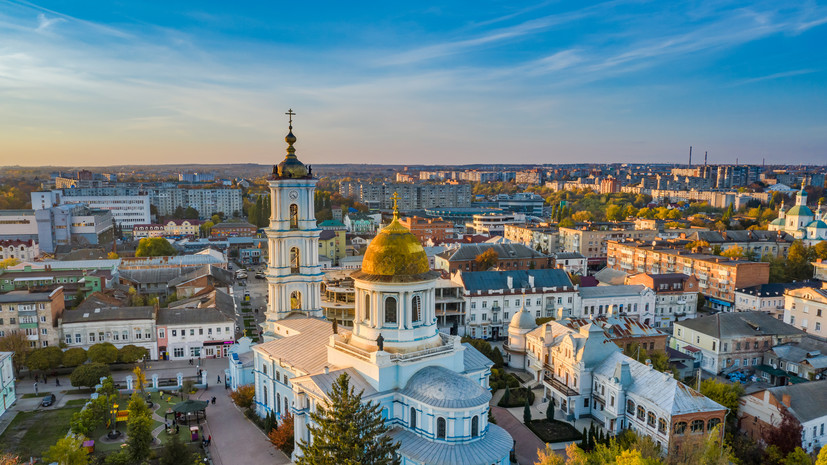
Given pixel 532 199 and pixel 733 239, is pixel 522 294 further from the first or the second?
pixel 532 199

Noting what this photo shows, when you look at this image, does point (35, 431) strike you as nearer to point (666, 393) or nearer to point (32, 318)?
point (32, 318)

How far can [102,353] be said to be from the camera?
126 feet

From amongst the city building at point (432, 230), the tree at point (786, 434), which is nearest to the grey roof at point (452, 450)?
the tree at point (786, 434)

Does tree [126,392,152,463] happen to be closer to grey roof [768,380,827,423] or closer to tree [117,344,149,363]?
tree [117,344,149,363]

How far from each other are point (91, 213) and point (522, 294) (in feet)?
296

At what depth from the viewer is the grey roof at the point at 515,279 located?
169ft

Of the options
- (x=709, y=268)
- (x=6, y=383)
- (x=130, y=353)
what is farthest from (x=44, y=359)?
(x=709, y=268)

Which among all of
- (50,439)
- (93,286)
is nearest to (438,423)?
(50,439)

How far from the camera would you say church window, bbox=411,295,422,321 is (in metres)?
25.0

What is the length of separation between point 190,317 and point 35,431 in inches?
574

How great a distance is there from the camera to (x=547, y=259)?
233ft

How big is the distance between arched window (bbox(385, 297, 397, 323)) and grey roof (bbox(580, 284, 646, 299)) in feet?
109

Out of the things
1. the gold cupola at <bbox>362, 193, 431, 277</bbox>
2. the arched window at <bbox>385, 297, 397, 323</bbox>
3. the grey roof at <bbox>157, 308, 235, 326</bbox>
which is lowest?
the grey roof at <bbox>157, 308, 235, 326</bbox>

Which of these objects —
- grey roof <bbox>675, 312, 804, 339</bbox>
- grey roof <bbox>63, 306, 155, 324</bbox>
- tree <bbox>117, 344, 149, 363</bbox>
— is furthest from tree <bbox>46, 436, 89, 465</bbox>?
grey roof <bbox>675, 312, 804, 339</bbox>
